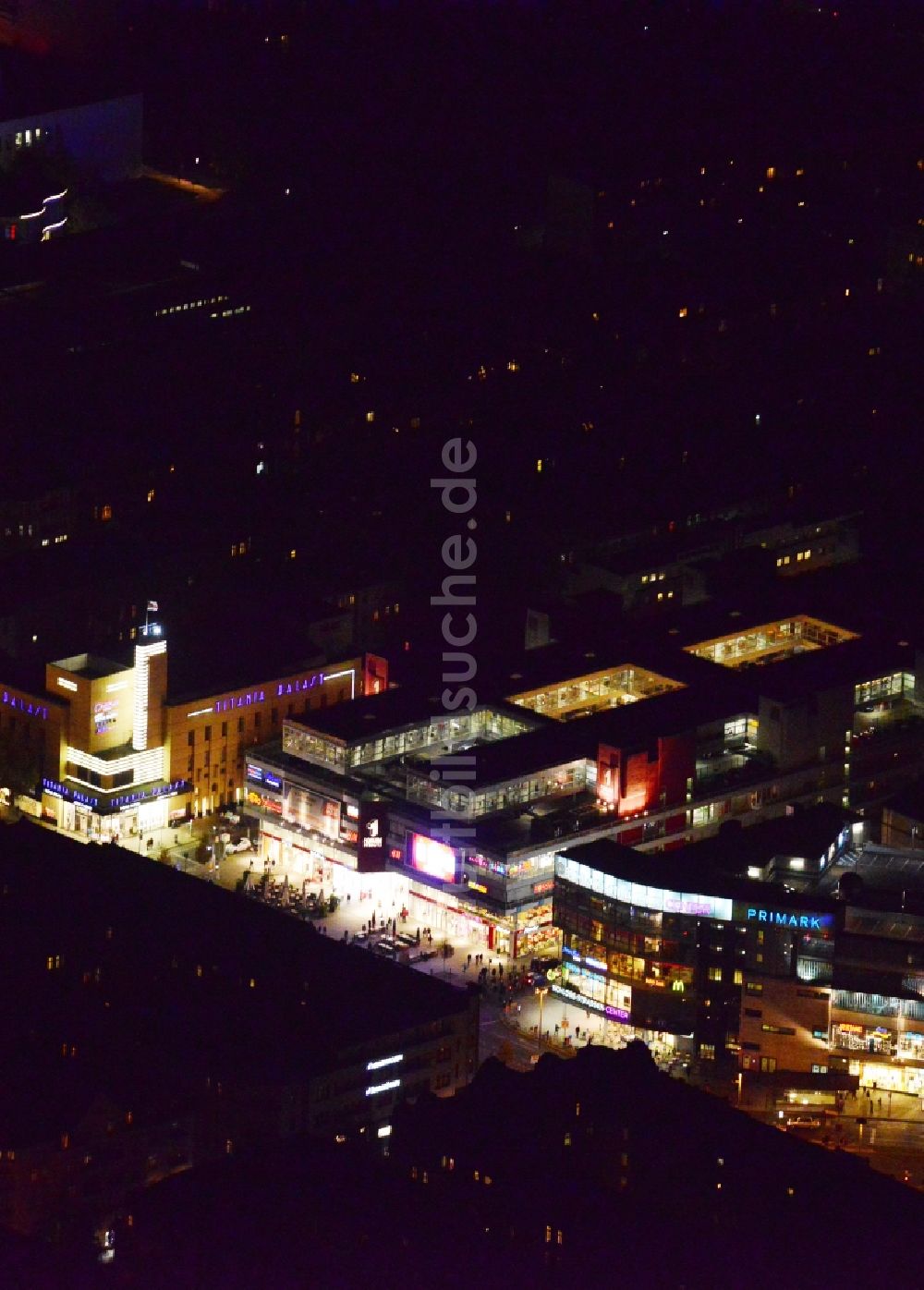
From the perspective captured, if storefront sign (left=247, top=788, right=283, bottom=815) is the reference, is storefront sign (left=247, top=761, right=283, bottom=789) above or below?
above

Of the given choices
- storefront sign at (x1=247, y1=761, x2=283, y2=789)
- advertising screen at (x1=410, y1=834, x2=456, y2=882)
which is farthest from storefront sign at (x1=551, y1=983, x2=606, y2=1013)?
storefront sign at (x1=247, y1=761, x2=283, y2=789)

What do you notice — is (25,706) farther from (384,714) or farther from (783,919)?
(783,919)

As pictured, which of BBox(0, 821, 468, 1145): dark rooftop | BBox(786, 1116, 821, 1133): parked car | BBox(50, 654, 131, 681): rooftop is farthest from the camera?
BBox(50, 654, 131, 681): rooftop

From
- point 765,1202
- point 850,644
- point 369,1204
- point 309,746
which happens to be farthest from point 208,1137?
point 850,644

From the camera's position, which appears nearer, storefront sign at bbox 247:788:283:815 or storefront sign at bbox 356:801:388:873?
storefront sign at bbox 356:801:388:873

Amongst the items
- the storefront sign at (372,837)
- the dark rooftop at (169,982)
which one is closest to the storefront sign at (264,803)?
the storefront sign at (372,837)

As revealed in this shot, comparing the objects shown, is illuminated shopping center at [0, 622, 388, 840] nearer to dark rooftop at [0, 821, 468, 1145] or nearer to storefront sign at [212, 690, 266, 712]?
storefront sign at [212, 690, 266, 712]

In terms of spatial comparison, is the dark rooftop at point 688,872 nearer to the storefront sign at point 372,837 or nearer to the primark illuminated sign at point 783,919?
the primark illuminated sign at point 783,919

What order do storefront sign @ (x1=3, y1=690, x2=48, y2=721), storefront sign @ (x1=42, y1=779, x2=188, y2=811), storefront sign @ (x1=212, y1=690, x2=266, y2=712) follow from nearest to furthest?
storefront sign @ (x1=42, y1=779, x2=188, y2=811) → storefront sign @ (x1=3, y1=690, x2=48, y2=721) → storefront sign @ (x1=212, y1=690, x2=266, y2=712)

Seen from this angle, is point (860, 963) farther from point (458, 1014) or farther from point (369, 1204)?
point (369, 1204)
